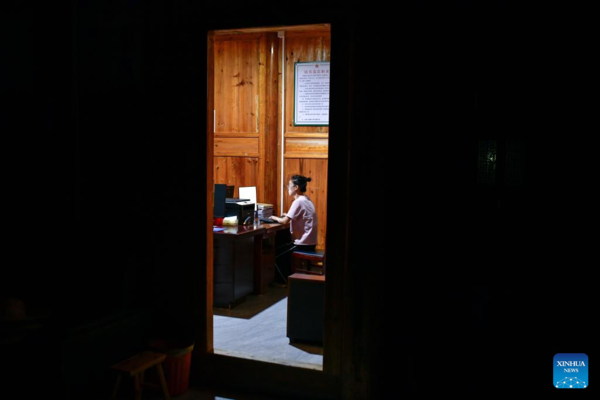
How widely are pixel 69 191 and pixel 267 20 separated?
211 cm

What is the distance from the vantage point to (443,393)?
132 inches

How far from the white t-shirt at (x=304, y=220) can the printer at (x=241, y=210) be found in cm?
54

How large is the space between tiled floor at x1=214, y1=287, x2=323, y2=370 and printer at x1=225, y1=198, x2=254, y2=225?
1.04 meters

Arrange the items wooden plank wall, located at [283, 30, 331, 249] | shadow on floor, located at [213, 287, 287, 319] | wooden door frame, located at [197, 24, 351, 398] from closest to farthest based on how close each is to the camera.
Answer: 1. wooden door frame, located at [197, 24, 351, 398]
2. shadow on floor, located at [213, 287, 287, 319]
3. wooden plank wall, located at [283, 30, 331, 249]

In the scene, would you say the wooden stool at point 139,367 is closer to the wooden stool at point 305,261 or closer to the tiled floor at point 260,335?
the tiled floor at point 260,335

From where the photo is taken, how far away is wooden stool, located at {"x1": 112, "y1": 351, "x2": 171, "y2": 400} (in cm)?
337

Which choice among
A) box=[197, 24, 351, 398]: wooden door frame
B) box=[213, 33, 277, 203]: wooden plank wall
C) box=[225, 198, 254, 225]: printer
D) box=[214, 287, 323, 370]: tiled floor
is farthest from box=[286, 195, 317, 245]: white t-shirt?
box=[197, 24, 351, 398]: wooden door frame

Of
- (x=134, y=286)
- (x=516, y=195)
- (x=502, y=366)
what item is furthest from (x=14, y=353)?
(x=516, y=195)

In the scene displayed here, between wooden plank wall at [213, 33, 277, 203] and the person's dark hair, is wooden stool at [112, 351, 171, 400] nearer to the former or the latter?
the person's dark hair

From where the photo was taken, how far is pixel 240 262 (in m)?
5.77

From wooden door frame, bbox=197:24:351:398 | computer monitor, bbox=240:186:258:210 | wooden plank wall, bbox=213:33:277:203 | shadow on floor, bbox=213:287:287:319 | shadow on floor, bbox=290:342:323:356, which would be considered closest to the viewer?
wooden door frame, bbox=197:24:351:398

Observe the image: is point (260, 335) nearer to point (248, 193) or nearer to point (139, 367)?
point (139, 367)

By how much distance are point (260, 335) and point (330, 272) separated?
163 centimetres

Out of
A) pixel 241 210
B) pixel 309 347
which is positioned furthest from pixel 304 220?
pixel 309 347
